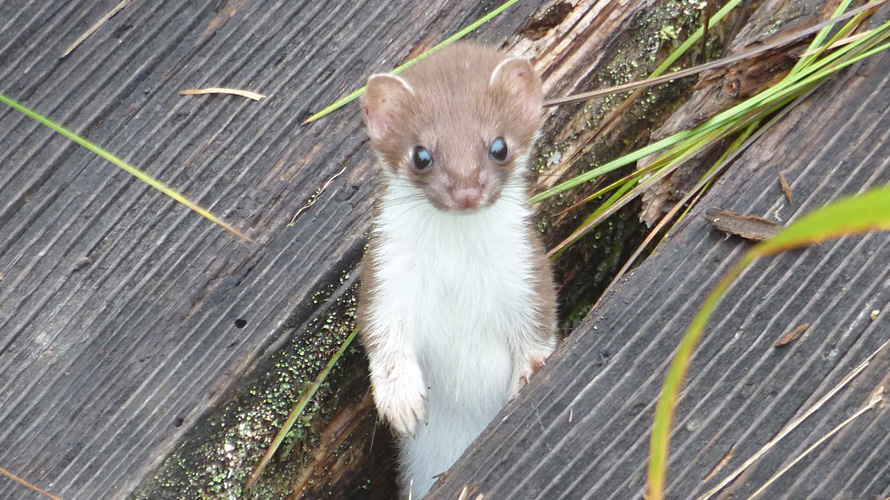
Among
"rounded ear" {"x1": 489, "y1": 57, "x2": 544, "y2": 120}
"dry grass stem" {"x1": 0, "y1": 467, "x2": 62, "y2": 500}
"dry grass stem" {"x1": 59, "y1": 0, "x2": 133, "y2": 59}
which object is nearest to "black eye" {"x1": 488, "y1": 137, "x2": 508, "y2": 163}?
"rounded ear" {"x1": 489, "y1": 57, "x2": 544, "y2": 120}

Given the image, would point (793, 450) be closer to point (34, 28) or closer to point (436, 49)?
point (436, 49)

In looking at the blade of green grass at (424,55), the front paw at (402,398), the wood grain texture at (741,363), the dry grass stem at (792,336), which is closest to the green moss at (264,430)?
the front paw at (402,398)

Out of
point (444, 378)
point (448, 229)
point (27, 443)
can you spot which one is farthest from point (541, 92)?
point (27, 443)

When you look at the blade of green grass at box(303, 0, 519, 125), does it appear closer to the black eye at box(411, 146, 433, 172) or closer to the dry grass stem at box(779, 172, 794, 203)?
the black eye at box(411, 146, 433, 172)

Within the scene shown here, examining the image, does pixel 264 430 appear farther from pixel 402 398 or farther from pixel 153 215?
pixel 153 215

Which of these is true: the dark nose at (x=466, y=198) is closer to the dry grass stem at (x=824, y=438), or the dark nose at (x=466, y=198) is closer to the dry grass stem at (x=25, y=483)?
the dry grass stem at (x=824, y=438)
